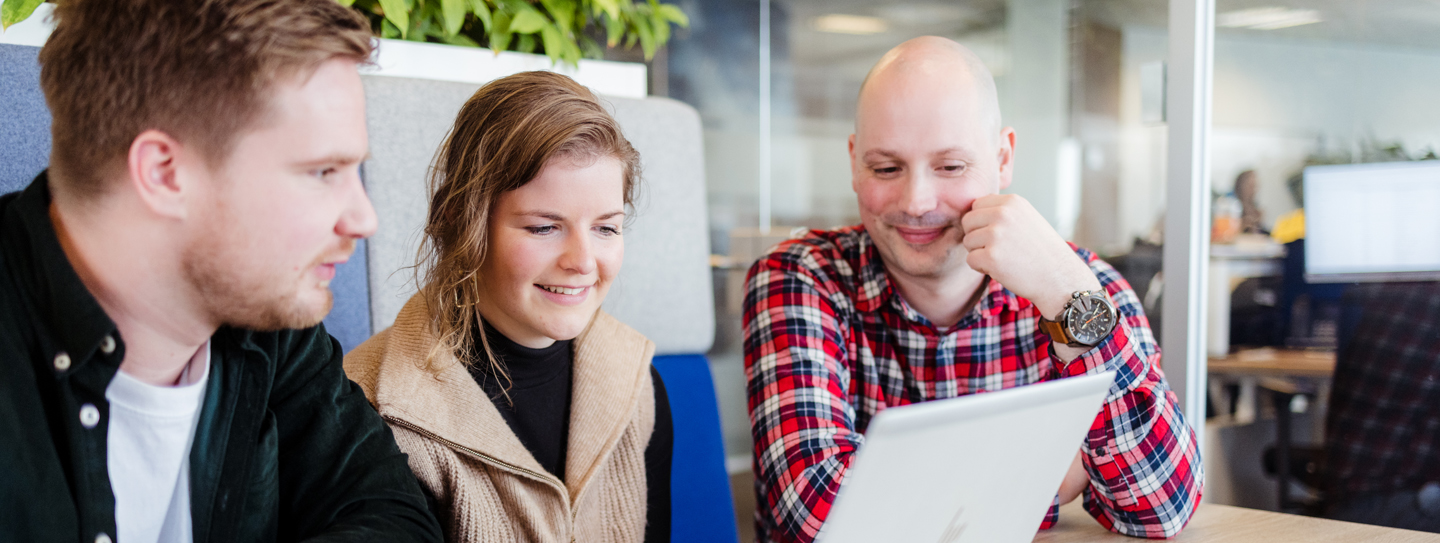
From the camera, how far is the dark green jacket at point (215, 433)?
2.35 feet

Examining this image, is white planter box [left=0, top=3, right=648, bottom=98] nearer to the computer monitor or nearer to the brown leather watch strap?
the brown leather watch strap

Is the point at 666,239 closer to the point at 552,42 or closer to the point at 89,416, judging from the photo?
the point at 552,42

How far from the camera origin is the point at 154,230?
29.0 inches

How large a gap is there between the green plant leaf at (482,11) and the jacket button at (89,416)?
104 cm

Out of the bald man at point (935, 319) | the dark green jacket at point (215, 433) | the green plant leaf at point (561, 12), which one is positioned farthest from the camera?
the green plant leaf at point (561, 12)

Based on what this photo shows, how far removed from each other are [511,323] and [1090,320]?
0.75m

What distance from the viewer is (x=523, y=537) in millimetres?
1127

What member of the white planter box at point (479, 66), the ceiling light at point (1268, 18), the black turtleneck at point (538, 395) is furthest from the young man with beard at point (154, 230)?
the ceiling light at point (1268, 18)

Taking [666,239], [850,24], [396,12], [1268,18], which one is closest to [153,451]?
[396,12]

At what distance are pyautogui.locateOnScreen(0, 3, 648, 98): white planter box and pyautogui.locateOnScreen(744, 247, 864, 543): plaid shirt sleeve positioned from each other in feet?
1.81

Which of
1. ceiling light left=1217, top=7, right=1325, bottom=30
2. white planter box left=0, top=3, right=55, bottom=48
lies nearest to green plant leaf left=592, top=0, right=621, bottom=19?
white planter box left=0, top=3, right=55, bottom=48

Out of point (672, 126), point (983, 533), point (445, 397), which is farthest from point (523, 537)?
point (672, 126)

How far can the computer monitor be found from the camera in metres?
2.29

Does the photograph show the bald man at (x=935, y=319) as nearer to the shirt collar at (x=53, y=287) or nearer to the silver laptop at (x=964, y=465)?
the silver laptop at (x=964, y=465)
